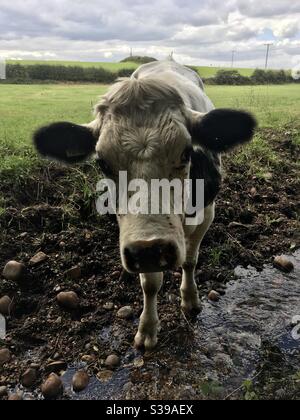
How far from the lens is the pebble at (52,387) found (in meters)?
3.36

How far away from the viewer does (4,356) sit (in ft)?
12.2

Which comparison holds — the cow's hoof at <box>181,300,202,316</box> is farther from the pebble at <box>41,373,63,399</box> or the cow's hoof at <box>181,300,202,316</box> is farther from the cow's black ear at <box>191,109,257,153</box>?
the cow's black ear at <box>191,109,257,153</box>

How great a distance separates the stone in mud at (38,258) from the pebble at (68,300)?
686 mm

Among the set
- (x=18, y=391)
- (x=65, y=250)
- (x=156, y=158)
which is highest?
(x=156, y=158)

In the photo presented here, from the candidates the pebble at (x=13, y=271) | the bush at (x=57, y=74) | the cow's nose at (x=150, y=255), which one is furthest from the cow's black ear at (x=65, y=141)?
the bush at (x=57, y=74)

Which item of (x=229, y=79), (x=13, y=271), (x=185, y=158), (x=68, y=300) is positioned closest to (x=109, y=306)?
(x=68, y=300)

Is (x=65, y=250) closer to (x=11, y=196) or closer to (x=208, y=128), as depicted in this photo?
(x=11, y=196)

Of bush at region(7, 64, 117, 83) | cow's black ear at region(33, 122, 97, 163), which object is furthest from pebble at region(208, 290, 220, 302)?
bush at region(7, 64, 117, 83)

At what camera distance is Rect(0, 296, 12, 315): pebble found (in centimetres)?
427

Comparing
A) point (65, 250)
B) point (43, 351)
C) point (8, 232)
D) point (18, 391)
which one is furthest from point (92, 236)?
point (18, 391)

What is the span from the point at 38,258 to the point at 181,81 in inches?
98.9

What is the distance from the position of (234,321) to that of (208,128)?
1924 millimetres

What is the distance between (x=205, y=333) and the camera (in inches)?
157

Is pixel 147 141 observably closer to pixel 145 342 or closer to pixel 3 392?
pixel 145 342
